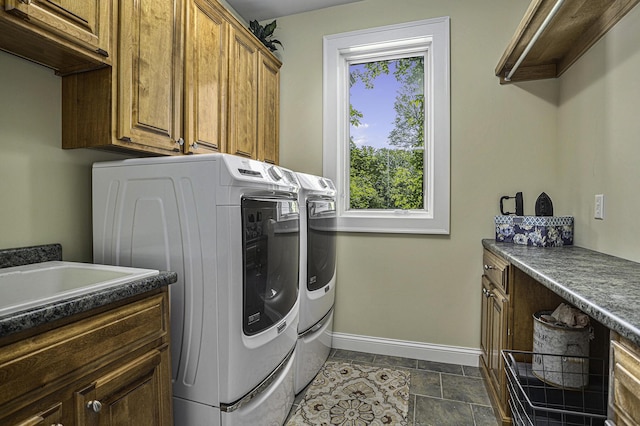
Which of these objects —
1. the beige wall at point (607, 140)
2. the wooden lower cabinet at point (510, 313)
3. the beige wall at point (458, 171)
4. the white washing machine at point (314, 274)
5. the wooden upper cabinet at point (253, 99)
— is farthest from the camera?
the beige wall at point (458, 171)

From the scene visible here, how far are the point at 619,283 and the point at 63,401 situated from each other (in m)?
1.70

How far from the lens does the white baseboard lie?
2.48 m

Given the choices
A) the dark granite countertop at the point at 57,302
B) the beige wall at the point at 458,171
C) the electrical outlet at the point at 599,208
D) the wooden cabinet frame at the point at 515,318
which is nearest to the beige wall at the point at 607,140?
the electrical outlet at the point at 599,208

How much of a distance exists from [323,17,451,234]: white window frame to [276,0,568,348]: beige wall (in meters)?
0.06

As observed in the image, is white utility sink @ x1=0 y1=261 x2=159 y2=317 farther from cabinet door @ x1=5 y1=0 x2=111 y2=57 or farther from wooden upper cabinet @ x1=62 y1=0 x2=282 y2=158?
cabinet door @ x1=5 y1=0 x2=111 y2=57

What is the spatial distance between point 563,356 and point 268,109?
2417 mm

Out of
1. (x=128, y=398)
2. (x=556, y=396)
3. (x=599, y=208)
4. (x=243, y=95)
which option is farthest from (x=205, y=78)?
(x=556, y=396)

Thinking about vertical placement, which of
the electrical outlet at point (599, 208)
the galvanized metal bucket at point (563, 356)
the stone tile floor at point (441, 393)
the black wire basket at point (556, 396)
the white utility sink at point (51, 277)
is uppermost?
the electrical outlet at point (599, 208)

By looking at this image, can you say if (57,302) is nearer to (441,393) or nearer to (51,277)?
(51,277)

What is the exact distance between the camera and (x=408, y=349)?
2.59m

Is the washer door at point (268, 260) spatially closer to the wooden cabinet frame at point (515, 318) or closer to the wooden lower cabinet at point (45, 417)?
the wooden lower cabinet at point (45, 417)

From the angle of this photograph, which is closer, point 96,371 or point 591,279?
point 96,371

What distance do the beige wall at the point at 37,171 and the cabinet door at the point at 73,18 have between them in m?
0.35

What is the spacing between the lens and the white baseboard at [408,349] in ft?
8.13
